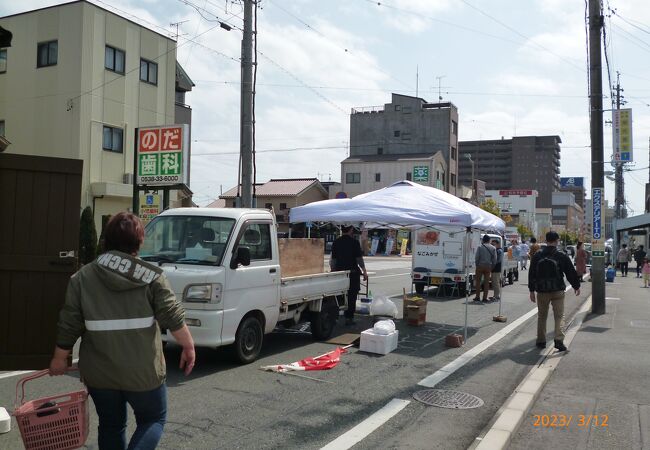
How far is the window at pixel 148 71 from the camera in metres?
25.9

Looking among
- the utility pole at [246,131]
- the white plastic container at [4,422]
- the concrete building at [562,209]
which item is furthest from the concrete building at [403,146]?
the concrete building at [562,209]

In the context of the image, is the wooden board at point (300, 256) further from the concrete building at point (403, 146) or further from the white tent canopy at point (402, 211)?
the concrete building at point (403, 146)

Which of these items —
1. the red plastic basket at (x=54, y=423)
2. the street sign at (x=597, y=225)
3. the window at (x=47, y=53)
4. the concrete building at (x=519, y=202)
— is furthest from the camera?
the concrete building at (x=519, y=202)

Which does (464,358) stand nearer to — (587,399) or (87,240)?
(587,399)

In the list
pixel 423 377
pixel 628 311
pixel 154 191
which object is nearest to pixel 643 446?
pixel 423 377

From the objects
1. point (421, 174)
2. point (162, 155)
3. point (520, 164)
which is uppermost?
point (520, 164)

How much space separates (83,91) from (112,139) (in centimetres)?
231

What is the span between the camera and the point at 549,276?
887 cm

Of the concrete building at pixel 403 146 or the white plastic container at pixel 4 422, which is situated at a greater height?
the concrete building at pixel 403 146

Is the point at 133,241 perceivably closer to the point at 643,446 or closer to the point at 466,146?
the point at 643,446

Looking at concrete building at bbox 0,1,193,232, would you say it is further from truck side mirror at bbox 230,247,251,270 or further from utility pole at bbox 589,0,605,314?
utility pole at bbox 589,0,605,314

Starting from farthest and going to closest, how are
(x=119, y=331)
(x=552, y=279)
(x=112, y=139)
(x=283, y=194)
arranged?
1. (x=283, y=194)
2. (x=112, y=139)
3. (x=552, y=279)
4. (x=119, y=331)

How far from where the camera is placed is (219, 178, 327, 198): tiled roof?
176 ft

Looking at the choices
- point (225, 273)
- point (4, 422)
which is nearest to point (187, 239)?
point (225, 273)
